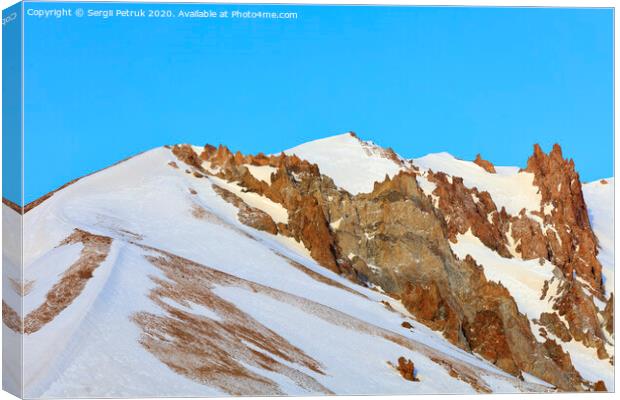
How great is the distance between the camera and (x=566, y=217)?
12188cm

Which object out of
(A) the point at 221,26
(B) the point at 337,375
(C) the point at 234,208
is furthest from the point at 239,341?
(C) the point at 234,208

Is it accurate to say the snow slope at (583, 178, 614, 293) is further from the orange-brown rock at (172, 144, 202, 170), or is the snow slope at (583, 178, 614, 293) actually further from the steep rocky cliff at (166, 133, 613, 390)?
the orange-brown rock at (172, 144, 202, 170)

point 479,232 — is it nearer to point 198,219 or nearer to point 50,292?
point 198,219

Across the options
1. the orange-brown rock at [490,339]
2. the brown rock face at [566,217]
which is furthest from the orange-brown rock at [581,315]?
the orange-brown rock at [490,339]

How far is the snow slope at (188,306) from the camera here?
59.5 meters

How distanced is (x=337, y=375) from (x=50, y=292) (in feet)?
51.6

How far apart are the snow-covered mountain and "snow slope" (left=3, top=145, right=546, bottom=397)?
0.50 ft

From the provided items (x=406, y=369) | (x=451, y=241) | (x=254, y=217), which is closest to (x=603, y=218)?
(x=451, y=241)

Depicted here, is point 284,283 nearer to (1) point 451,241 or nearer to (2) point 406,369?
(2) point 406,369

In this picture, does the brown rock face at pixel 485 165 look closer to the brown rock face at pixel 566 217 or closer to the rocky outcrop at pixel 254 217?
the brown rock face at pixel 566 217

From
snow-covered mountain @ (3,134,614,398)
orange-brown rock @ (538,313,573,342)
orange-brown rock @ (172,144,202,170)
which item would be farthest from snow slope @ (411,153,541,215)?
orange-brown rock @ (172,144,202,170)

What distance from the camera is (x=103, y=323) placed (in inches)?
2454

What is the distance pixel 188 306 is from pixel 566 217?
198ft

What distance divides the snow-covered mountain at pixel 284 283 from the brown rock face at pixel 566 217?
3.20 feet
